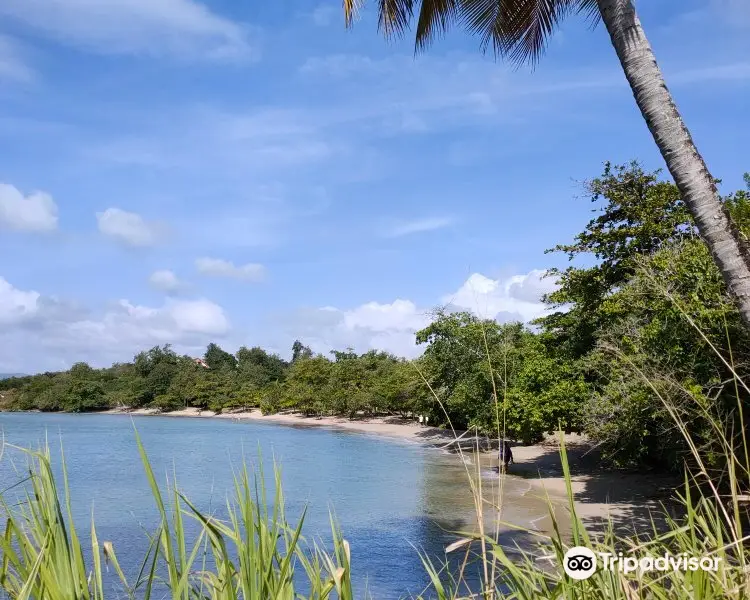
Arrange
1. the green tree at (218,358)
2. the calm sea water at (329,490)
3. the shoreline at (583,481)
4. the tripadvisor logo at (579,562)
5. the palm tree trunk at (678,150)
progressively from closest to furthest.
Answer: the tripadvisor logo at (579,562) → the palm tree trunk at (678,150) → the calm sea water at (329,490) → the shoreline at (583,481) → the green tree at (218,358)

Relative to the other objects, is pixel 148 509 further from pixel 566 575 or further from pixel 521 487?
pixel 566 575

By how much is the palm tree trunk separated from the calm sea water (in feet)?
11.3

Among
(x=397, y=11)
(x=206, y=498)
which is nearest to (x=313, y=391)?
(x=206, y=498)

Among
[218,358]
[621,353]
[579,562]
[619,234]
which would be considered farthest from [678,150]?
[218,358]

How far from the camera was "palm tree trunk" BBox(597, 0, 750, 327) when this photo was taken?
4.84 metres

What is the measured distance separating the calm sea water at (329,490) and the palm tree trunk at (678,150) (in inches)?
136

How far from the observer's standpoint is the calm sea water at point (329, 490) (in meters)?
12.0

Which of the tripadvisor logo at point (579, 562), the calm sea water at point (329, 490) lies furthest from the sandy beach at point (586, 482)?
the tripadvisor logo at point (579, 562)

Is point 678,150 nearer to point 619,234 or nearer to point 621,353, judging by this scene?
point 621,353

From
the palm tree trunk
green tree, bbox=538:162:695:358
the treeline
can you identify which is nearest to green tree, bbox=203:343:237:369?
the treeline

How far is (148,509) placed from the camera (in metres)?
17.0

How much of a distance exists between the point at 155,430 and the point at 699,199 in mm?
45196

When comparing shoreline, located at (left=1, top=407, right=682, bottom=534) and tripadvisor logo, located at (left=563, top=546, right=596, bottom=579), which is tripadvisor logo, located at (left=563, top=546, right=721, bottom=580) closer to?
tripadvisor logo, located at (left=563, top=546, right=596, bottom=579)

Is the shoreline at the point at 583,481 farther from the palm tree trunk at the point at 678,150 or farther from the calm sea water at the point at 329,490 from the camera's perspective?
the palm tree trunk at the point at 678,150
